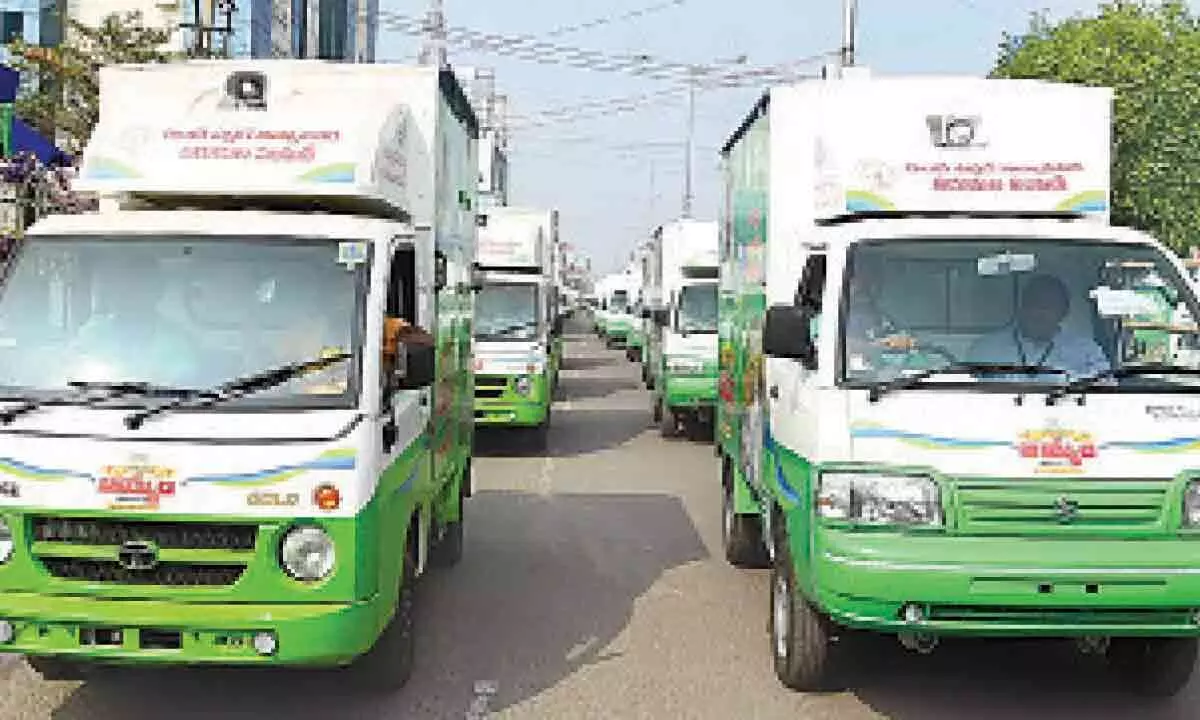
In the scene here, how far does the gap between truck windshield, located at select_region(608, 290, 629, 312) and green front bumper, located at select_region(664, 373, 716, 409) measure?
2519cm

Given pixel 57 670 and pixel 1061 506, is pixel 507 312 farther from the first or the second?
pixel 1061 506

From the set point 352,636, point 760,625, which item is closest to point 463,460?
point 760,625

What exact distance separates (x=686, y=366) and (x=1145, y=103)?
52.6 ft

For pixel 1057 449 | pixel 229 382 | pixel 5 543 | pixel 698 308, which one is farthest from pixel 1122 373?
pixel 698 308

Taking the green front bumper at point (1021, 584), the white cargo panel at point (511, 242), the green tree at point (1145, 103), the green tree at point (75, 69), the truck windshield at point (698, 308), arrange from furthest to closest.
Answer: the green tree at point (1145, 103)
the green tree at point (75, 69)
the white cargo panel at point (511, 242)
the truck windshield at point (698, 308)
the green front bumper at point (1021, 584)

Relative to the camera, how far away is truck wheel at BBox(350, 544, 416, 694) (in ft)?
19.7

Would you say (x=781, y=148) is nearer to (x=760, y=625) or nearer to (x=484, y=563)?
(x=760, y=625)

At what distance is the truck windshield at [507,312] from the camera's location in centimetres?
1590

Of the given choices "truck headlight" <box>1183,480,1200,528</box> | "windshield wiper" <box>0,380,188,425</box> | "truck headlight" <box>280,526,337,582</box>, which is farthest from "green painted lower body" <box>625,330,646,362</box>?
"truck headlight" <box>280,526,337,582</box>

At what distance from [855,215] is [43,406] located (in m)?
4.04

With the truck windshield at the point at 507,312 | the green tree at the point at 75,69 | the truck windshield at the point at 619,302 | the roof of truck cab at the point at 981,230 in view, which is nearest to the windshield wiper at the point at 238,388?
the roof of truck cab at the point at 981,230

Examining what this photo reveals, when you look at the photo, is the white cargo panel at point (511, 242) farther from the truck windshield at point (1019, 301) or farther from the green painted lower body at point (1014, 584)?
the green painted lower body at point (1014, 584)

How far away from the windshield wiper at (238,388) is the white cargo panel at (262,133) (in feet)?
3.46

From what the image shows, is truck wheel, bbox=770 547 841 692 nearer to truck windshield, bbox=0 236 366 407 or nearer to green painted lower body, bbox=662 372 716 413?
truck windshield, bbox=0 236 366 407
